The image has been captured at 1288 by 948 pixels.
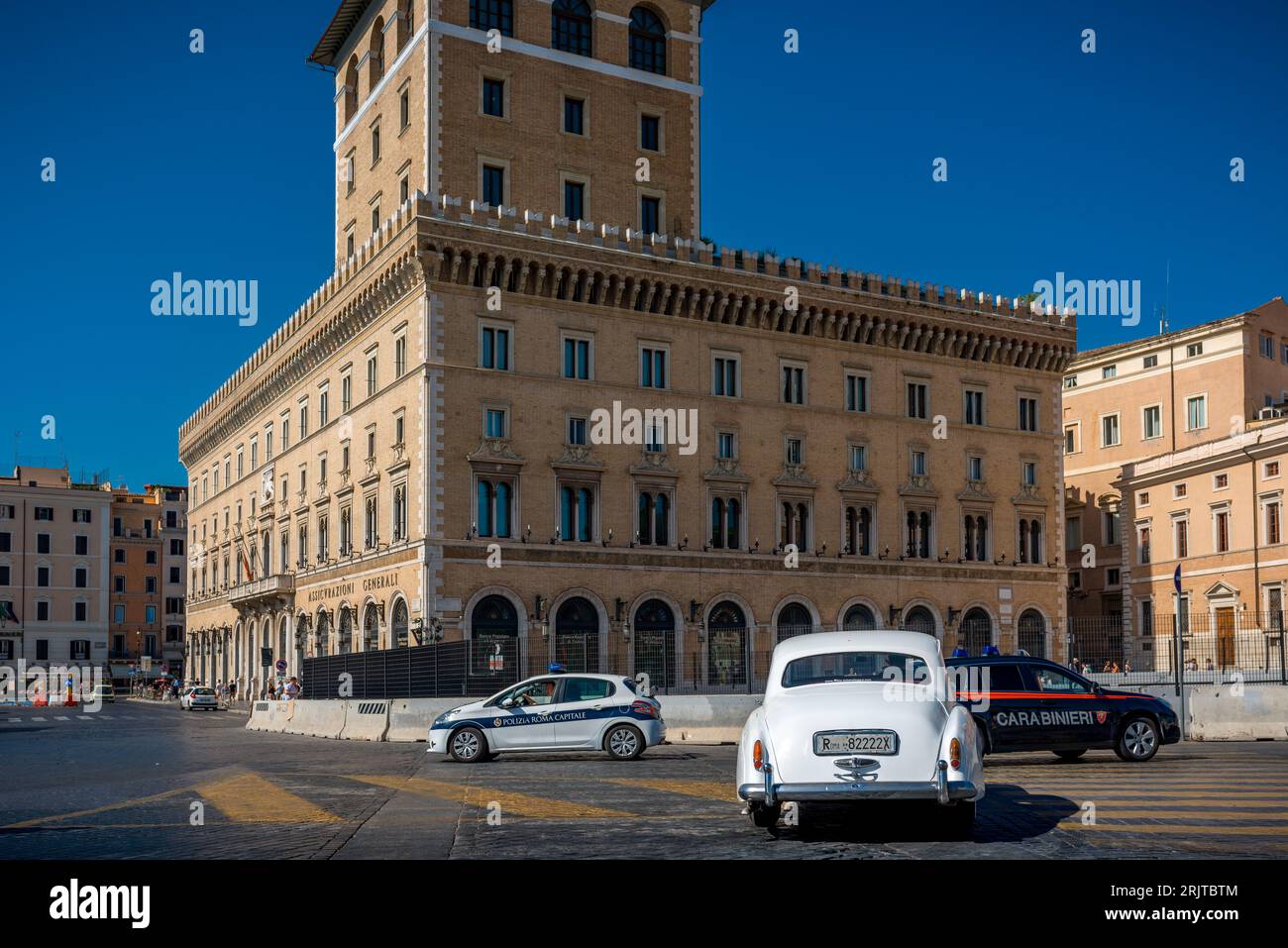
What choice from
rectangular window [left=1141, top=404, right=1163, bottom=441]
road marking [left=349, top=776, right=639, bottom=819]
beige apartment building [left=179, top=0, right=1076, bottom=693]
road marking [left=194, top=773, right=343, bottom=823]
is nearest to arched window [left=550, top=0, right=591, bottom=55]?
beige apartment building [left=179, top=0, right=1076, bottom=693]

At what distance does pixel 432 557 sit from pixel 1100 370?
130 feet

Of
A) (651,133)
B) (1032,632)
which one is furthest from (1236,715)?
(651,133)

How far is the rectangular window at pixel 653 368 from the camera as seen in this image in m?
53.5

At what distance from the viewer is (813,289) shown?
5678 centimetres

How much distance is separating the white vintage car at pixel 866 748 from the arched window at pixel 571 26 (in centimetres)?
4730

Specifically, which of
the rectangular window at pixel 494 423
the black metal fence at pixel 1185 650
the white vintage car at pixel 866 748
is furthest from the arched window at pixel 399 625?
the white vintage car at pixel 866 748

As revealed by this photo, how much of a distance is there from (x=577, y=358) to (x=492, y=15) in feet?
45.7

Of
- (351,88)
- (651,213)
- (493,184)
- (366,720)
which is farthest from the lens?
(351,88)

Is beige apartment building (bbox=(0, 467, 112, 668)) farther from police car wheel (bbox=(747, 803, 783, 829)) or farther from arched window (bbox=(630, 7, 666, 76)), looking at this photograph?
police car wheel (bbox=(747, 803, 783, 829))

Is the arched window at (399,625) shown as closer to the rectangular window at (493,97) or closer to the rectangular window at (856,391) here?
the rectangular window at (493,97)

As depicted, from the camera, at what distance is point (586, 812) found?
14352mm

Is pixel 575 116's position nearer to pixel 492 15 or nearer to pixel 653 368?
pixel 492 15

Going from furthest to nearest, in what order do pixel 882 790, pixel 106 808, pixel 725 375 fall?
pixel 725 375
pixel 106 808
pixel 882 790
